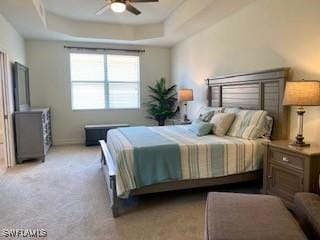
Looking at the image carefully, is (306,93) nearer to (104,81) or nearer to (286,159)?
(286,159)

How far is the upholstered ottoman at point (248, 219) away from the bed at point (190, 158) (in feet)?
3.17

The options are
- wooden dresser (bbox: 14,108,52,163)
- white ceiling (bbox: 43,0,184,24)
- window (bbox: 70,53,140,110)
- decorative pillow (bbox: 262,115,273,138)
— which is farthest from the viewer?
window (bbox: 70,53,140,110)

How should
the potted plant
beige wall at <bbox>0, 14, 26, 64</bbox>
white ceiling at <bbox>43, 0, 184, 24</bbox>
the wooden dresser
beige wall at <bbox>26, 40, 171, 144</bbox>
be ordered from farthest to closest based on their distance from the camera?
the potted plant, beige wall at <bbox>26, 40, 171, 144</bbox>, the wooden dresser, white ceiling at <bbox>43, 0, 184, 24</bbox>, beige wall at <bbox>0, 14, 26, 64</bbox>

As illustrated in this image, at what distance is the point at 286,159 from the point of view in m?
Answer: 2.66

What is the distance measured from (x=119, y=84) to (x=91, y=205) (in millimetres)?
4391

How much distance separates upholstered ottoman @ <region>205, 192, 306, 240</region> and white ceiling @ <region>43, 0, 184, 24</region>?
3.76 metres

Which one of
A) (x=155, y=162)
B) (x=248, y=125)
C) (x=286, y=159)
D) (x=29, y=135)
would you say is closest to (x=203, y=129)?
(x=248, y=125)

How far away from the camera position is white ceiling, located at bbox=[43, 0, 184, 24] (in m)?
4.58

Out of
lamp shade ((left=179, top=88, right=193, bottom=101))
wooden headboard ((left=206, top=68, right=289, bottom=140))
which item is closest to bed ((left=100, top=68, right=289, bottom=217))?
wooden headboard ((left=206, top=68, right=289, bottom=140))

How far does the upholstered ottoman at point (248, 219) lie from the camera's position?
4.83 ft

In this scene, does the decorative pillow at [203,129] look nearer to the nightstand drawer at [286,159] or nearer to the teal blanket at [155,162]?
the teal blanket at [155,162]

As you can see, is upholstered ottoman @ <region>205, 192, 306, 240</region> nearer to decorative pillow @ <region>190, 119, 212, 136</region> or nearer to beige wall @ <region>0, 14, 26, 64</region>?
decorative pillow @ <region>190, 119, 212, 136</region>

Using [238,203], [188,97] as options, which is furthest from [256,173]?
[188,97]

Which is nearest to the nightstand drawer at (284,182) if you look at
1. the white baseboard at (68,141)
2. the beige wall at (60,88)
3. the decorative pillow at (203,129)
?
the decorative pillow at (203,129)
